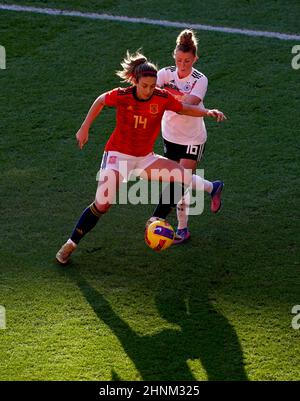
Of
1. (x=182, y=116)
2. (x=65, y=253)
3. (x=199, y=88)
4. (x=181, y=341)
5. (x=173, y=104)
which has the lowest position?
(x=181, y=341)

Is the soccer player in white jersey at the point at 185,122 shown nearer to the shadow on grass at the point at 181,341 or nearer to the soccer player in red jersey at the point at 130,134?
the soccer player in red jersey at the point at 130,134

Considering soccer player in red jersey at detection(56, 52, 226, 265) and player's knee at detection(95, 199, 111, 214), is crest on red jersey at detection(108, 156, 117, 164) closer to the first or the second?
soccer player in red jersey at detection(56, 52, 226, 265)

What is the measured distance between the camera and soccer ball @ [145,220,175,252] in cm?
805

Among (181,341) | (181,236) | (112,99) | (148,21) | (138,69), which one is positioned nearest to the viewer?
(181,341)

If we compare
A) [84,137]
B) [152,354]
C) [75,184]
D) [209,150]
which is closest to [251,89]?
[209,150]

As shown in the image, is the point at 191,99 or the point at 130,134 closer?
the point at 130,134

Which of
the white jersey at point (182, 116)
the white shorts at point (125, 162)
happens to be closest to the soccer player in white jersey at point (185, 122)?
the white jersey at point (182, 116)

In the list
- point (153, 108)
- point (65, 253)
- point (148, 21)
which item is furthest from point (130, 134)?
point (148, 21)

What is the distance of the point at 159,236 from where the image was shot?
805cm

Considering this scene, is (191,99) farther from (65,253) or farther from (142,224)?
(65,253)

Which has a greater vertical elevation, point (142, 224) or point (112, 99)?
point (112, 99)

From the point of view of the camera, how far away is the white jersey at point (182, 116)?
8.45 metres

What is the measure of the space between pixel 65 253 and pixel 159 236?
2.92ft

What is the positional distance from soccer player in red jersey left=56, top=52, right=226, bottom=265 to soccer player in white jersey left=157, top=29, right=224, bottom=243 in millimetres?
326
